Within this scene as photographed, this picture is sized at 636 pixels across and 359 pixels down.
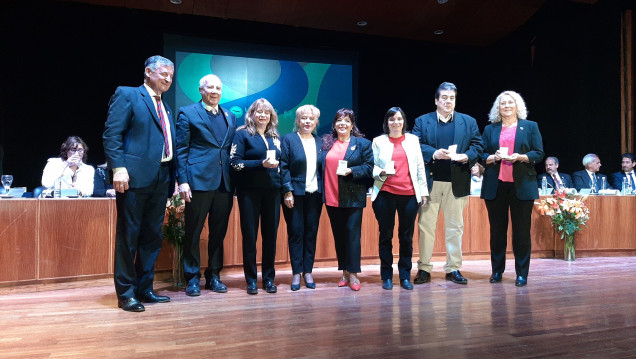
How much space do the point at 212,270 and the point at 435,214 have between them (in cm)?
188

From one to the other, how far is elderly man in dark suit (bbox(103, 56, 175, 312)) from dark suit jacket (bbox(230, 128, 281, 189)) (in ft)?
1.57

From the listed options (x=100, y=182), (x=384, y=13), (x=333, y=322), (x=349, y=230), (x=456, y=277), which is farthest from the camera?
(x=384, y=13)

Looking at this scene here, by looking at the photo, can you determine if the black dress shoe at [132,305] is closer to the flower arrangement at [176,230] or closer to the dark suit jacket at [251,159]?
the flower arrangement at [176,230]

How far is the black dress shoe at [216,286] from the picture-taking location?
138 inches

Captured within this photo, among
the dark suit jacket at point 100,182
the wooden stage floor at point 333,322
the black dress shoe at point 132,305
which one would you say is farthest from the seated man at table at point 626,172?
the dark suit jacket at point 100,182

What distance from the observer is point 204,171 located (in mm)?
3295

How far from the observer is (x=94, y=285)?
150 inches

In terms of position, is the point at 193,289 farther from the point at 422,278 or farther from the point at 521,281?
the point at 521,281

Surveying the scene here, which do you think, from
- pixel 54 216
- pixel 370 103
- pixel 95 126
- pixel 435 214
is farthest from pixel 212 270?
pixel 370 103

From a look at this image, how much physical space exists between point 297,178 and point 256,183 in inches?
12.9

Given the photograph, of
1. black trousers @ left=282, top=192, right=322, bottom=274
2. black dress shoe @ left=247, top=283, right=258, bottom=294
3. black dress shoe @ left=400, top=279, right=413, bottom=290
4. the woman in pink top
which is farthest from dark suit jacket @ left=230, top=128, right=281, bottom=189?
the woman in pink top

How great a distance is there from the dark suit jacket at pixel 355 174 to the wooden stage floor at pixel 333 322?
71 centimetres

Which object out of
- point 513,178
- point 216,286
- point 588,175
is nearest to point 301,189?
point 216,286

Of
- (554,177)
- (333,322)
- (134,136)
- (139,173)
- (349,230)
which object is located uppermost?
(134,136)
